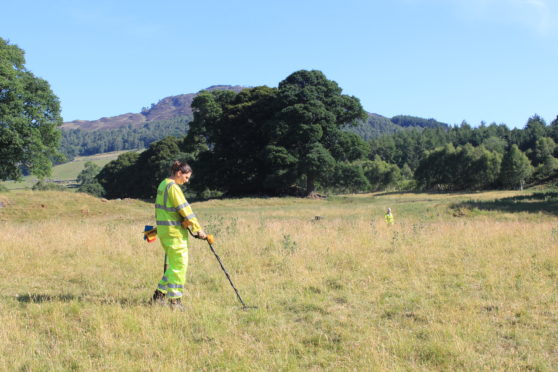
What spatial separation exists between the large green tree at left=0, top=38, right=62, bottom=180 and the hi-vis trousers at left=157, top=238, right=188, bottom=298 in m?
25.7

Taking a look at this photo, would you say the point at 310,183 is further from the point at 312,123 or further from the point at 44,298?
the point at 44,298

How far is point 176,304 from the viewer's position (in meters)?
5.53

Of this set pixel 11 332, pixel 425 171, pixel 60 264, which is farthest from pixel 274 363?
pixel 425 171

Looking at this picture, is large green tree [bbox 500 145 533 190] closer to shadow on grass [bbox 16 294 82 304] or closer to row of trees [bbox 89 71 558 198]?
row of trees [bbox 89 71 558 198]

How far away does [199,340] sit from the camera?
4.58m

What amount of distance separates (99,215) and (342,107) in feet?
89.4

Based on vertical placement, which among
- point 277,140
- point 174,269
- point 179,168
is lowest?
point 174,269

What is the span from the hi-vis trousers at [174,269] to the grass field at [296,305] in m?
0.38

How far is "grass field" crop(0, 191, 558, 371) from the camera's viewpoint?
4060 mm

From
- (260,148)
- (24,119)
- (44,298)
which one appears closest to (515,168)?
(260,148)

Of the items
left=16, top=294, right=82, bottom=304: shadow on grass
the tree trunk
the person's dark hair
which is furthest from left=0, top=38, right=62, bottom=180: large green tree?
the person's dark hair

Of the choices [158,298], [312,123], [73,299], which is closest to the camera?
[158,298]

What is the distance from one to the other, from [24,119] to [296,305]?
27.7 meters

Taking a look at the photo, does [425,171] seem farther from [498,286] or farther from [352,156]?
[498,286]
